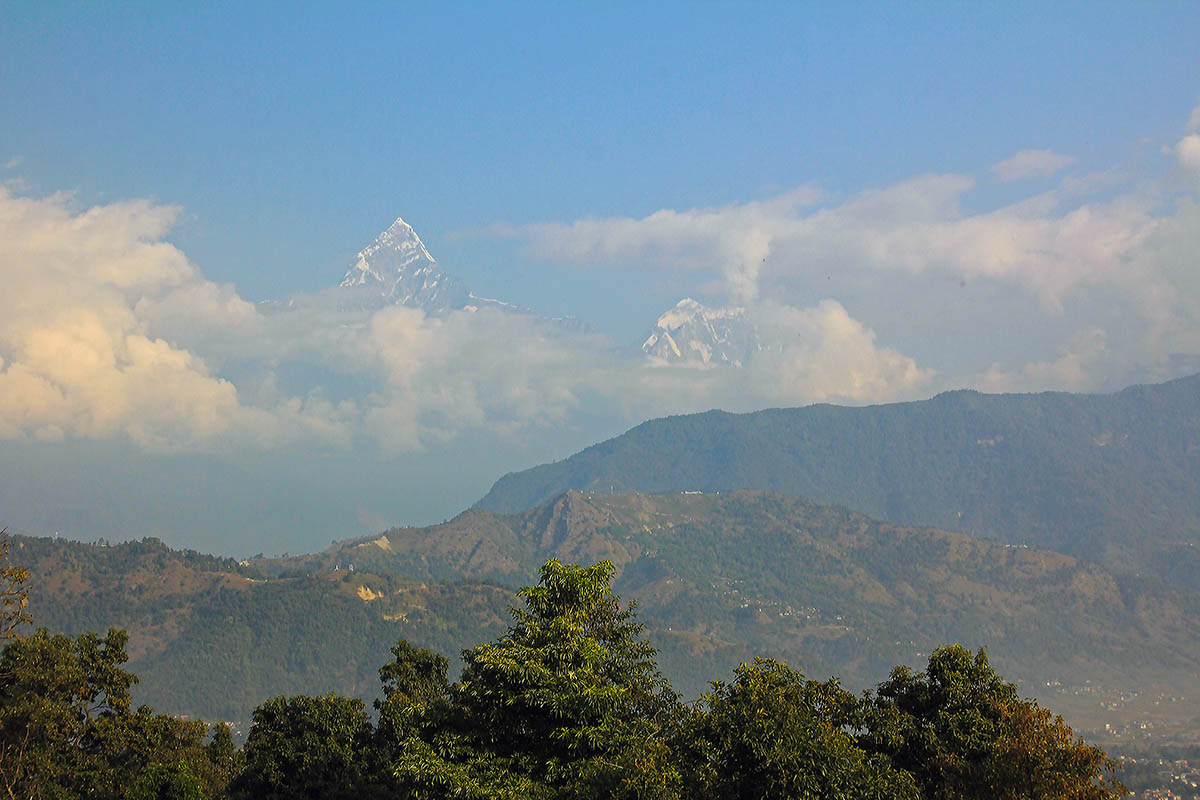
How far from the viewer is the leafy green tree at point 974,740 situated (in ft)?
150

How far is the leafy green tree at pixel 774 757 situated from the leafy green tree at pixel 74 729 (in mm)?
37017

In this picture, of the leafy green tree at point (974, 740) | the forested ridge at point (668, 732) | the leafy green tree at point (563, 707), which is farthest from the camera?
the leafy green tree at point (974, 740)

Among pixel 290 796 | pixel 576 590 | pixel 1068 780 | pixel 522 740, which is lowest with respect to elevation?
pixel 290 796

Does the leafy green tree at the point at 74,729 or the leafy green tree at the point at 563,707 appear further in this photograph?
the leafy green tree at the point at 74,729

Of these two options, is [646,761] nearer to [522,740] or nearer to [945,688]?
[522,740]

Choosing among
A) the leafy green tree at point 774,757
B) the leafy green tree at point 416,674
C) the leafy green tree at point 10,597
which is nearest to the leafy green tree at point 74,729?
the leafy green tree at point 416,674

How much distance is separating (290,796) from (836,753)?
50523 millimetres

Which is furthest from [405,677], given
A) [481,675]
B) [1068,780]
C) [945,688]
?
[1068,780]

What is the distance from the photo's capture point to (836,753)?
42750mm

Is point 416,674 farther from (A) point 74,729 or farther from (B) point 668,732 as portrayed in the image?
(B) point 668,732

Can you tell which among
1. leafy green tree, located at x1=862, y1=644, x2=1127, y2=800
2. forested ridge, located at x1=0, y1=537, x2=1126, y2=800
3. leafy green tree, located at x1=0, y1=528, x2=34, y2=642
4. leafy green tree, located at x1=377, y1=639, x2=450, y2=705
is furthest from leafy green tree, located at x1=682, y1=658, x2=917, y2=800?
leafy green tree, located at x1=377, y1=639, x2=450, y2=705

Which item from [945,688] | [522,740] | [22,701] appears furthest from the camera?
[22,701]

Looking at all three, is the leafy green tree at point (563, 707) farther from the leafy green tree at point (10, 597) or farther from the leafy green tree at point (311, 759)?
the leafy green tree at point (311, 759)

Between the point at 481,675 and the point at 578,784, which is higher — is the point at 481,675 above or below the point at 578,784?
above
